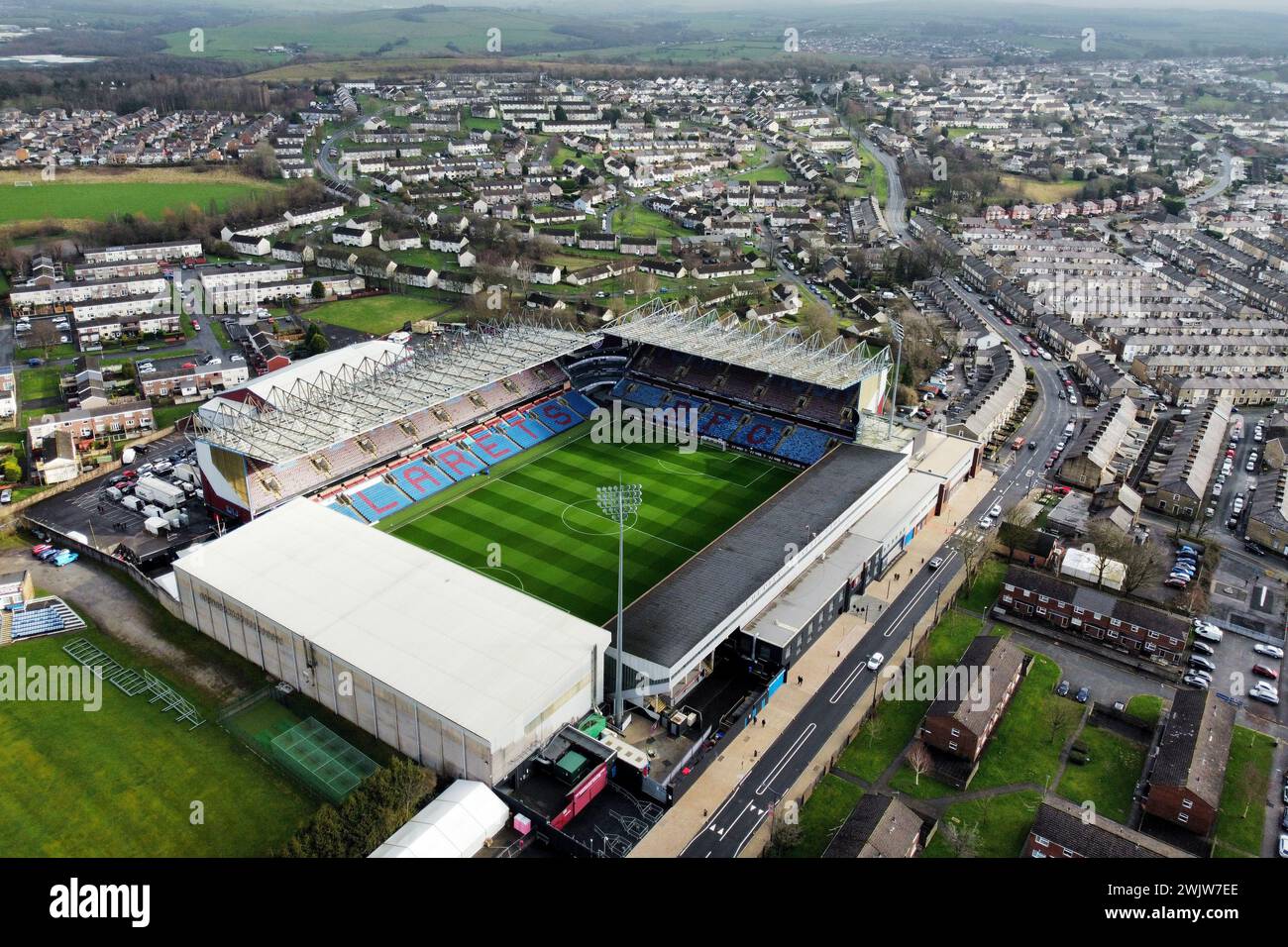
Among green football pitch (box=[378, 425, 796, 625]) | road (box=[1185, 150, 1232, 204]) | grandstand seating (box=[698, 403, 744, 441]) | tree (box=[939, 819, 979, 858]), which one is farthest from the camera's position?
road (box=[1185, 150, 1232, 204])

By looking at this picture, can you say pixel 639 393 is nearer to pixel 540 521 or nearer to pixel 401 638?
pixel 540 521

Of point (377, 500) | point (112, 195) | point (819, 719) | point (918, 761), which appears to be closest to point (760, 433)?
point (377, 500)

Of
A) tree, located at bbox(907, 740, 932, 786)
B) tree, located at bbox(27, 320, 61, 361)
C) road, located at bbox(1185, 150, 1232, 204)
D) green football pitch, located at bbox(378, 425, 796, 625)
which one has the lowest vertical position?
tree, located at bbox(907, 740, 932, 786)

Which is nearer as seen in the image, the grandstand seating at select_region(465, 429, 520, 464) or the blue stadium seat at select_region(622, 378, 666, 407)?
the grandstand seating at select_region(465, 429, 520, 464)

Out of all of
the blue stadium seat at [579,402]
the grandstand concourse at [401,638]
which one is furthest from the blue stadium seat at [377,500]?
the blue stadium seat at [579,402]

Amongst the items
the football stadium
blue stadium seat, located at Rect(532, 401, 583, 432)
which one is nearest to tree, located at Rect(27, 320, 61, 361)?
the football stadium

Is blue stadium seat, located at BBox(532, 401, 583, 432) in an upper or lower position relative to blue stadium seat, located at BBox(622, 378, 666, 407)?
lower

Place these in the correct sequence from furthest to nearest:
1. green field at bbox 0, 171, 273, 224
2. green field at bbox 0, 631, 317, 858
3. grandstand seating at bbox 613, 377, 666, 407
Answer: green field at bbox 0, 171, 273, 224 < grandstand seating at bbox 613, 377, 666, 407 < green field at bbox 0, 631, 317, 858

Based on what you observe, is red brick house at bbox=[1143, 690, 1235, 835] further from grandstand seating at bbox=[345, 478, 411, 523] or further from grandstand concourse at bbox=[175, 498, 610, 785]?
grandstand seating at bbox=[345, 478, 411, 523]
